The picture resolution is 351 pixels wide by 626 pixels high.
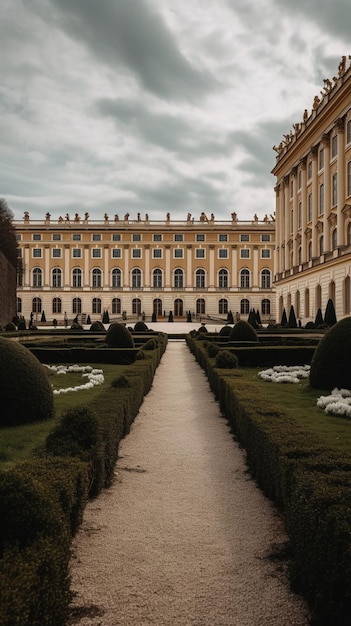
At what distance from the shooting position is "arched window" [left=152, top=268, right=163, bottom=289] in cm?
6038

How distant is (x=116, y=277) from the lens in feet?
198

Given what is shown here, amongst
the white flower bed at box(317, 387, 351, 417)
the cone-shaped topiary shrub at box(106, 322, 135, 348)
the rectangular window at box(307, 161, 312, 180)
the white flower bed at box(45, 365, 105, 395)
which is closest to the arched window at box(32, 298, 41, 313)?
the rectangular window at box(307, 161, 312, 180)

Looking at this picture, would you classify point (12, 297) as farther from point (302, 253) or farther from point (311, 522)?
point (311, 522)

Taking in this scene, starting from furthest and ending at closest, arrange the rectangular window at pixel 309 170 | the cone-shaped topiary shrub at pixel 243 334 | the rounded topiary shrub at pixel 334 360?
1. the rectangular window at pixel 309 170
2. the cone-shaped topiary shrub at pixel 243 334
3. the rounded topiary shrub at pixel 334 360

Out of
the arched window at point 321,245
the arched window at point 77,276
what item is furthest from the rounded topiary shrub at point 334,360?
the arched window at point 77,276

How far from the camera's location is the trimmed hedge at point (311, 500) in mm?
2551

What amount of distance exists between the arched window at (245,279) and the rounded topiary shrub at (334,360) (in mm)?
51723

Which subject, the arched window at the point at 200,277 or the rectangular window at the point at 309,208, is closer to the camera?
the rectangular window at the point at 309,208

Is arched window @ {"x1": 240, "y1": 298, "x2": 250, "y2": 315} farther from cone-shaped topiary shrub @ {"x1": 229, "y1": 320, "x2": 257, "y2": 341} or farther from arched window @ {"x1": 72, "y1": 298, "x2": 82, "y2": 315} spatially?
cone-shaped topiary shrub @ {"x1": 229, "y1": 320, "x2": 257, "y2": 341}

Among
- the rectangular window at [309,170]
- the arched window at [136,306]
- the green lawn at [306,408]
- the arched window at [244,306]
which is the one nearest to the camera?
the green lawn at [306,408]

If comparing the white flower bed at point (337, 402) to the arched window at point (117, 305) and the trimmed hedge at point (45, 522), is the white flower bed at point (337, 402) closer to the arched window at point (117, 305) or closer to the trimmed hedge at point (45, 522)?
the trimmed hedge at point (45, 522)

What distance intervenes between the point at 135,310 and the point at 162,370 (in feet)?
150

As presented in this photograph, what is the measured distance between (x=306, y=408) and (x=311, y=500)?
429 cm

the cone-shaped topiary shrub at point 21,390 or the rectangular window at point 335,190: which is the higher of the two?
the rectangular window at point 335,190
